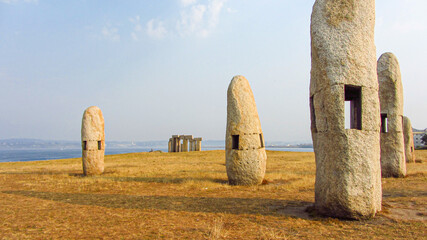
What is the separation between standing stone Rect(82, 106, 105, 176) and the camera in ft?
44.9

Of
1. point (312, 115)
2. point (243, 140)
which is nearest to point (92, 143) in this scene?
point (243, 140)

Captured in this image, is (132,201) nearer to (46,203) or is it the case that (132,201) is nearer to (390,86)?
(46,203)

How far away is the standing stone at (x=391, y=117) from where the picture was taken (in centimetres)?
1100

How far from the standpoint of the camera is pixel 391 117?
11273 millimetres

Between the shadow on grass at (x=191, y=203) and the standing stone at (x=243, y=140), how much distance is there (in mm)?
2317

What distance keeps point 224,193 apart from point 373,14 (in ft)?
19.6

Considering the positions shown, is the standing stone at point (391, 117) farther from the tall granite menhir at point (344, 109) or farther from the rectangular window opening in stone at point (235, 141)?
the tall granite menhir at point (344, 109)

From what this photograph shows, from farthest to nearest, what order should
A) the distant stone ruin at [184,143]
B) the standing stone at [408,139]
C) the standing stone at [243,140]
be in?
the distant stone ruin at [184,143] → the standing stone at [408,139] → the standing stone at [243,140]

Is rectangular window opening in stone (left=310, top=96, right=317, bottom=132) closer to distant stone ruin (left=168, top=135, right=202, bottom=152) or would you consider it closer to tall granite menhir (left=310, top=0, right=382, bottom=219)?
tall granite menhir (left=310, top=0, right=382, bottom=219)

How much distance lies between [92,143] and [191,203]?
8.33m

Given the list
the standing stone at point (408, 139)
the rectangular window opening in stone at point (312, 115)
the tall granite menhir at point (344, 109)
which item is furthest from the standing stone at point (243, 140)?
the standing stone at point (408, 139)

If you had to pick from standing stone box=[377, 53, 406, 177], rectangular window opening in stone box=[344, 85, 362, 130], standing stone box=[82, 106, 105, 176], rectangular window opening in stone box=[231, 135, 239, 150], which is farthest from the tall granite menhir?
standing stone box=[82, 106, 105, 176]

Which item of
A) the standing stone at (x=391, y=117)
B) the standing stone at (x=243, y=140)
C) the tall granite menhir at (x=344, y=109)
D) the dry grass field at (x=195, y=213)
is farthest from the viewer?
the standing stone at (x=391, y=117)

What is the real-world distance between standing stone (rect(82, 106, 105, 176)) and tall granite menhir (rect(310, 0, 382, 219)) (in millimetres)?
11163
